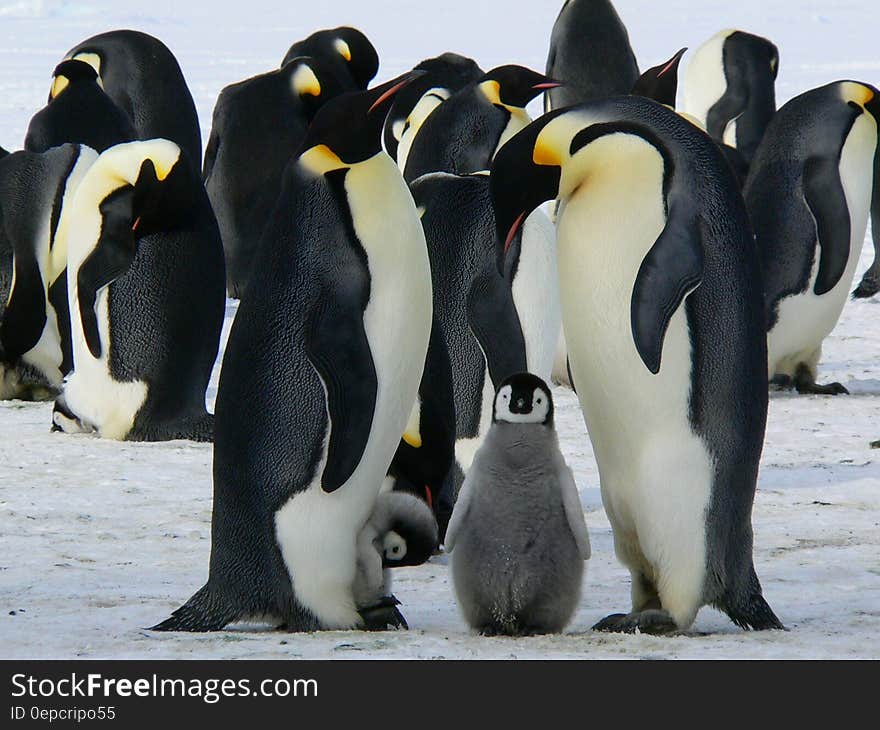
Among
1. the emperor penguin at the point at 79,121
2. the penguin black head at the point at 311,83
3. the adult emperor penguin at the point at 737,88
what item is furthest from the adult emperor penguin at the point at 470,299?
the adult emperor penguin at the point at 737,88

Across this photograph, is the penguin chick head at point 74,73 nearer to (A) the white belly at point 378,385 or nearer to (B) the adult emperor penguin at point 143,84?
(B) the adult emperor penguin at point 143,84

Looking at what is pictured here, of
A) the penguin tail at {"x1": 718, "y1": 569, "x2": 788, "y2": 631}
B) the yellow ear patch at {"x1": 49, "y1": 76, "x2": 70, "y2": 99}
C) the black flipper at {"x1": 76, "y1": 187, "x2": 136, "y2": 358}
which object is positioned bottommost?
the penguin tail at {"x1": 718, "y1": 569, "x2": 788, "y2": 631}

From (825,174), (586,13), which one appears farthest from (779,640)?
(586,13)

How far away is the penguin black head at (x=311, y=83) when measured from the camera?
8.35 m

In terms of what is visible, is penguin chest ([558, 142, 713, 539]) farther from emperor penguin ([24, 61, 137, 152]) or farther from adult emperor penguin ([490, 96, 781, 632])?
emperor penguin ([24, 61, 137, 152])

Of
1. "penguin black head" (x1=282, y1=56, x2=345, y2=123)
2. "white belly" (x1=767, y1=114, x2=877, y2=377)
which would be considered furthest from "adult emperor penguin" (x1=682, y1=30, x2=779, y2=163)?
"white belly" (x1=767, y1=114, x2=877, y2=377)

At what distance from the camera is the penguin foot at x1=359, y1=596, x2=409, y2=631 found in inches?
120

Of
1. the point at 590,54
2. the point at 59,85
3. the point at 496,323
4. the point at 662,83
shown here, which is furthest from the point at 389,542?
the point at 590,54

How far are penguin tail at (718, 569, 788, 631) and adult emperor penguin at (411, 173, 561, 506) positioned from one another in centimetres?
129

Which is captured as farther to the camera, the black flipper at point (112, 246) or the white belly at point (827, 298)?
the white belly at point (827, 298)

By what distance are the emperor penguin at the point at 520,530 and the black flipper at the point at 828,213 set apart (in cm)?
374
